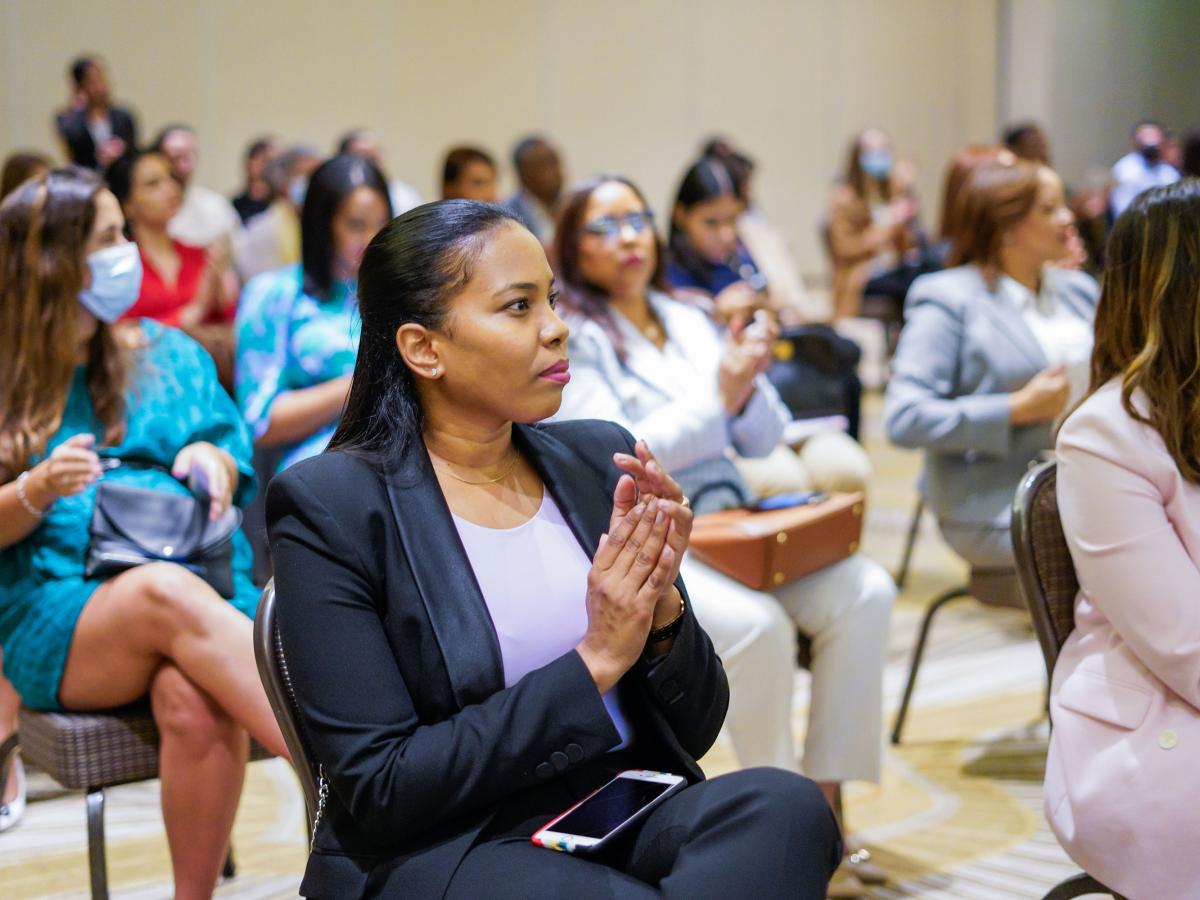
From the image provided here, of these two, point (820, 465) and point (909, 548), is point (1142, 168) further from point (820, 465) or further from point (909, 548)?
point (820, 465)

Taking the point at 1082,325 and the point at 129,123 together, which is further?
the point at 129,123

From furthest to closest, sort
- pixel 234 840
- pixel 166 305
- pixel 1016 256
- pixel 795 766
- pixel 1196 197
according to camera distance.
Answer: pixel 166 305 < pixel 1016 256 < pixel 234 840 < pixel 795 766 < pixel 1196 197

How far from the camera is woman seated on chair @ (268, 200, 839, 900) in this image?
1.64 m

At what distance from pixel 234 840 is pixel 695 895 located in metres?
1.95

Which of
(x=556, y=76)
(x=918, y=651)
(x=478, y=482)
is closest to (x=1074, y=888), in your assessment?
(x=478, y=482)

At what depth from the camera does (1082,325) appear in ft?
13.0

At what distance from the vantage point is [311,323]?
3.62 meters

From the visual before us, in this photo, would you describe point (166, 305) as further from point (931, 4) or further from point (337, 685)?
point (931, 4)

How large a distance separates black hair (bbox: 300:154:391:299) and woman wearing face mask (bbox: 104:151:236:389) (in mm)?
1372

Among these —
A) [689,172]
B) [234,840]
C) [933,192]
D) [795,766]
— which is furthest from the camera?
[933,192]

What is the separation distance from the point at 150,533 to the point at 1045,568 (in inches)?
60.7

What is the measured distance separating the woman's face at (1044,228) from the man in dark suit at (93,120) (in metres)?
5.24

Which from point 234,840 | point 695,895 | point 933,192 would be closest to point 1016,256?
point 234,840

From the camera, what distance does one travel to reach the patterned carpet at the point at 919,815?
2.99 meters
